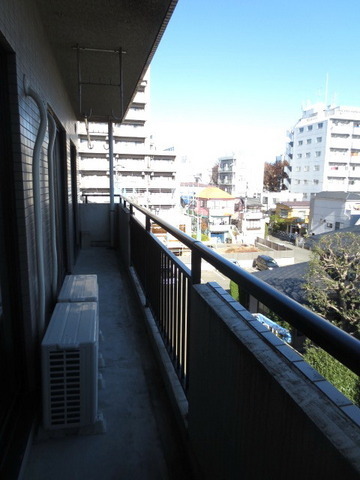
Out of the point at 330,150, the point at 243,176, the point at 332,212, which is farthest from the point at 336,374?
the point at 243,176

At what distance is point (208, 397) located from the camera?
4.18 ft

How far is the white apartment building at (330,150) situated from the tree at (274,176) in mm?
9788

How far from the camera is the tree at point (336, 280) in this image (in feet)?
32.3

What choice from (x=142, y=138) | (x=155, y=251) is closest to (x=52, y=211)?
(x=155, y=251)

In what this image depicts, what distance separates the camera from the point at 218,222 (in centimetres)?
3225

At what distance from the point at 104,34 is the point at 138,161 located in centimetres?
3202

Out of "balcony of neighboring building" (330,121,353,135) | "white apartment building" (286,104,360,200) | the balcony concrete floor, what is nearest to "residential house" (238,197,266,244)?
"white apartment building" (286,104,360,200)

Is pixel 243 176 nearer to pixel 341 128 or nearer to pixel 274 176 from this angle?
pixel 274 176

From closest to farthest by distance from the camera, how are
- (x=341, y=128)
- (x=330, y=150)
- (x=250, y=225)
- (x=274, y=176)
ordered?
(x=250, y=225) < (x=341, y=128) < (x=330, y=150) < (x=274, y=176)

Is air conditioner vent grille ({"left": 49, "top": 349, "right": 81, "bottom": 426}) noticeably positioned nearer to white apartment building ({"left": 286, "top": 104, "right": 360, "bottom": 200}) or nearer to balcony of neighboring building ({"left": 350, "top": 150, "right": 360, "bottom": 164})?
white apartment building ({"left": 286, "top": 104, "right": 360, "bottom": 200})

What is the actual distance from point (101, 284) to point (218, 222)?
2845 cm

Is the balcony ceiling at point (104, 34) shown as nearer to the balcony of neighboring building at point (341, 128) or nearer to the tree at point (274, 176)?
the balcony of neighboring building at point (341, 128)

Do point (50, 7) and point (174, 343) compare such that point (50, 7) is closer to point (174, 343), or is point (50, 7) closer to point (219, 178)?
point (174, 343)

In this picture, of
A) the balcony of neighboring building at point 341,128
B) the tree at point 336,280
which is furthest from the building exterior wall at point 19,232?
the balcony of neighboring building at point 341,128
